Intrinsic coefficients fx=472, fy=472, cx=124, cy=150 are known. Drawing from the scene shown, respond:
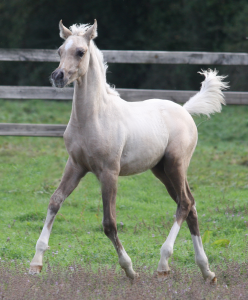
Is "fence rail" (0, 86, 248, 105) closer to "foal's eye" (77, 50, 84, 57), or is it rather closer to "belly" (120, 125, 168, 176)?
"belly" (120, 125, 168, 176)

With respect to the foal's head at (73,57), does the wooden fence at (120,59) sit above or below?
below

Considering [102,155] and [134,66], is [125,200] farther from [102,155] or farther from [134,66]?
[134,66]

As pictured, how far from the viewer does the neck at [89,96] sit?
3.92 m

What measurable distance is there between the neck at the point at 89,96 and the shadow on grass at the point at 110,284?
1.25m

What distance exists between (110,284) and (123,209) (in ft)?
9.30

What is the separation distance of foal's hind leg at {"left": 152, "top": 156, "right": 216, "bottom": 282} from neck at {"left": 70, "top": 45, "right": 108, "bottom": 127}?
3.06 ft

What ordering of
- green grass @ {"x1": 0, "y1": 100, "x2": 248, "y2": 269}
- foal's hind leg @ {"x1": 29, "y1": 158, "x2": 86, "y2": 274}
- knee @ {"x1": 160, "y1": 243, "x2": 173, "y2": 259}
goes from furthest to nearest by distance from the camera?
green grass @ {"x1": 0, "y1": 100, "x2": 248, "y2": 269}
knee @ {"x1": 160, "y1": 243, "x2": 173, "y2": 259}
foal's hind leg @ {"x1": 29, "y1": 158, "x2": 86, "y2": 274}

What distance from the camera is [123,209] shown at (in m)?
6.57

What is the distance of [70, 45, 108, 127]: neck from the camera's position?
392 centimetres

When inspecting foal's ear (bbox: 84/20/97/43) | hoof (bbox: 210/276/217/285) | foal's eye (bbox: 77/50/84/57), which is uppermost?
foal's ear (bbox: 84/20/97/43)

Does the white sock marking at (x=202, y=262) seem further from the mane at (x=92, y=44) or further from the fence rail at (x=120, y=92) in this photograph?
the fence rail at (x=120, y=92)

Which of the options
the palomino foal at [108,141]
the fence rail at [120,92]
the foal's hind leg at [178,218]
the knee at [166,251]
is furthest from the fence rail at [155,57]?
the knee at [166,251]

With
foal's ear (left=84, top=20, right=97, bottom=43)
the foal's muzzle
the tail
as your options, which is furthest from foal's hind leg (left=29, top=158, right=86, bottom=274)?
the tail

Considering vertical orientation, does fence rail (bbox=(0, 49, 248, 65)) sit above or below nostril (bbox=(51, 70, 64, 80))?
below
